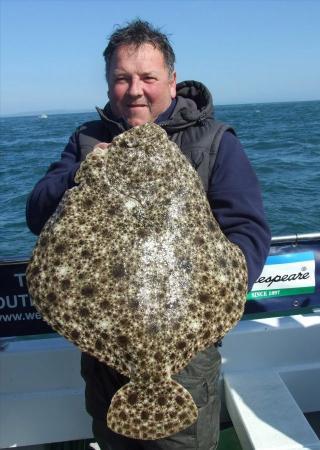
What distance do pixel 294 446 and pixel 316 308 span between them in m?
1.54

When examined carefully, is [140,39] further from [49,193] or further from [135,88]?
[49,193]

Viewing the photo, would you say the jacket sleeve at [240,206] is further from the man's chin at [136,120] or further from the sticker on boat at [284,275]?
the sticker on boat at [284,275]

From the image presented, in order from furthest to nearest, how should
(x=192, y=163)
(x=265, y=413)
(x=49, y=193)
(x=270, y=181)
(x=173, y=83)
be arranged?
1. (x=270, y=181)
2. (x=265, y=413)
3. (x=173, y=83)
4. (x=192, y=163)
5. (x=49, y=193)

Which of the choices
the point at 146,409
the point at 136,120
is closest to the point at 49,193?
the point at 136,120

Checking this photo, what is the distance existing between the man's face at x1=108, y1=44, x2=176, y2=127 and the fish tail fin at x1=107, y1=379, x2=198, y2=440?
140 cm

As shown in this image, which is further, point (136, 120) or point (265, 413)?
point (265, 413)

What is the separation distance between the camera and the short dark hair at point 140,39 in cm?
266

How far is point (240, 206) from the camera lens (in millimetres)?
2602

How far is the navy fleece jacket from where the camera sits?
2551 millimetres

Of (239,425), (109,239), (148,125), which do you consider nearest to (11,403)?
(239,425)

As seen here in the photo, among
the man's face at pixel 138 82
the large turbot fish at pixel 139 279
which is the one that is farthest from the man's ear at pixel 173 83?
the large turbot fish at pixel 139 279

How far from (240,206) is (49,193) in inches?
39.7

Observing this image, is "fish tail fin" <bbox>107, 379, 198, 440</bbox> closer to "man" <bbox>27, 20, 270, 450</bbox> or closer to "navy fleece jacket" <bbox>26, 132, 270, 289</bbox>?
"man" <bbox>27, 20, 270, 450</bbox>

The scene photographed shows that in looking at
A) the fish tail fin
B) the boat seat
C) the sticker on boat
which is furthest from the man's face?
the boat seat
